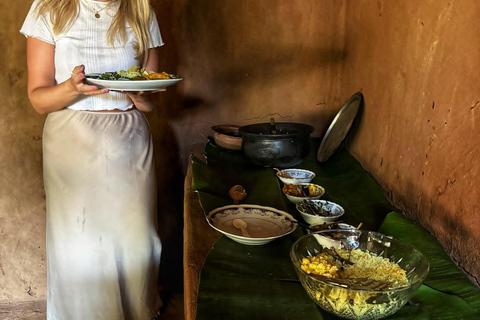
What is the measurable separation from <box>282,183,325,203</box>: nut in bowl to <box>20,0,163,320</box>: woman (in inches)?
24.9

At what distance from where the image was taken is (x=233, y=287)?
1170 mm

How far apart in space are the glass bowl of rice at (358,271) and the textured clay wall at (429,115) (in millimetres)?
276

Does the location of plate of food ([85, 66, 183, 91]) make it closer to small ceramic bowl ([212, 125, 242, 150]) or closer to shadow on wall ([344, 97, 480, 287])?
small ceramic bowl ([212, 125, 242, 150])

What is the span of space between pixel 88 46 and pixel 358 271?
1.31 metres

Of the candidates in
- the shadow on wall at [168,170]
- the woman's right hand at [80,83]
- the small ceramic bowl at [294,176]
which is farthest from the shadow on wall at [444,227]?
the shadow on wall at [168,170]

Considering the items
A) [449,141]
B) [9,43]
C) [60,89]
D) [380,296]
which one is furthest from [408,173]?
[9,43]

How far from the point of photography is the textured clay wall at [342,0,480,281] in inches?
49.0

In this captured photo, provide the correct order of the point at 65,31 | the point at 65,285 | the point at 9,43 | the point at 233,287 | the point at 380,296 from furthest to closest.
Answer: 1. the point at 9,43
2. the point at 65,285
3. the point at 65,31
4. the point at 233,287
5. the point at 380,296

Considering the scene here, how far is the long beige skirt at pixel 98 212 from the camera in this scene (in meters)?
1.73

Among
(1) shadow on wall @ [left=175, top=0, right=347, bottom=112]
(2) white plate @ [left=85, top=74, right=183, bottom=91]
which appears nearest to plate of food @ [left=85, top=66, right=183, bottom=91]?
(2) white plate @ [left=85, top=74, right=183, bottom=91]

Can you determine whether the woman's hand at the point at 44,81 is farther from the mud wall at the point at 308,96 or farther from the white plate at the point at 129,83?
the mud wall at the point at 308,96

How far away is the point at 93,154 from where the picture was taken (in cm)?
174

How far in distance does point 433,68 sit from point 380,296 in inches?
35.4

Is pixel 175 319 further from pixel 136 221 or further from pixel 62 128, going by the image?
pixel 62 128
